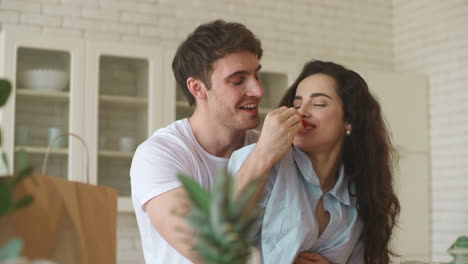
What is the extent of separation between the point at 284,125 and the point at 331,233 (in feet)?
1.44

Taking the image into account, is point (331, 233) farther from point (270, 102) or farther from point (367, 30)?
point (367, 30)

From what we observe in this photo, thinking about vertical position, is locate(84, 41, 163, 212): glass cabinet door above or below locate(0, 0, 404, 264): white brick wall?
below

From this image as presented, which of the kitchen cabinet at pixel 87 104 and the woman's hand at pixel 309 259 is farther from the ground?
the kitchen cabinet at pixel 87 104

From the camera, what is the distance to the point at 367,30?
5.67 m

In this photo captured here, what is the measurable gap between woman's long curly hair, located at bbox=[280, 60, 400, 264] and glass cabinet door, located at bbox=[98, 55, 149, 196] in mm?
1739

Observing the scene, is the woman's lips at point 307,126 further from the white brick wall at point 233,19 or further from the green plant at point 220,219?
the white brick wall at point 233,19

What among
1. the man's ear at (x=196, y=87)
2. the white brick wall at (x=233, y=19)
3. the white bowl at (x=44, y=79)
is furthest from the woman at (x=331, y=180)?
the white brick wall at (x=233, y=19)

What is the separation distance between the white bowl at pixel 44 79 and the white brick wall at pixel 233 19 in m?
0.53

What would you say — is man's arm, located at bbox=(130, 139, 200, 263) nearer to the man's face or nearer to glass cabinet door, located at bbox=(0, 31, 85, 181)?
the man's face

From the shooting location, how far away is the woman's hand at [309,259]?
2238 mm

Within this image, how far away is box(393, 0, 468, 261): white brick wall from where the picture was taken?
498 centimetres

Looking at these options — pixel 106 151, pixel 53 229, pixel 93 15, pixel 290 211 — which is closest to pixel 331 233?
pixel 290 211

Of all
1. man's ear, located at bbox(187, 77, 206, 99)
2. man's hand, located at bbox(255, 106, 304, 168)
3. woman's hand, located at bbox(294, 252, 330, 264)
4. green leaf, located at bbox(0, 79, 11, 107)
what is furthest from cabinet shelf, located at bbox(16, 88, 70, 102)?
green leaf, located at bbox(0, 79, 11, 107)

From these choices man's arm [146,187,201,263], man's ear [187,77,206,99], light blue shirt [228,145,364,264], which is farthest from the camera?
man's ear [187,77,206,99]
